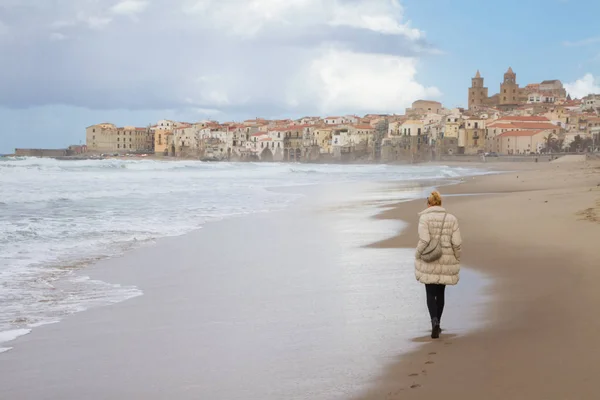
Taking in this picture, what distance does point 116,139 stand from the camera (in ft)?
545

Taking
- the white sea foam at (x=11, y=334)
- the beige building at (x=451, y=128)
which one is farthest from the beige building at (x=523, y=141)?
the white sea foam at (x=11, y=334)

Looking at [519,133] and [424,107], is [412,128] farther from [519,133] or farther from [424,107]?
[424,107]

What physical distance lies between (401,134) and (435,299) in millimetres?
112486

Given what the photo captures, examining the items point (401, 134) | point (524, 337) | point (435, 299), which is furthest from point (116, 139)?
point (524, 337)

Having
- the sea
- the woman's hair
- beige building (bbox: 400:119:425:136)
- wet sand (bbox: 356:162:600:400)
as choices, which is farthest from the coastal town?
the woman's hair

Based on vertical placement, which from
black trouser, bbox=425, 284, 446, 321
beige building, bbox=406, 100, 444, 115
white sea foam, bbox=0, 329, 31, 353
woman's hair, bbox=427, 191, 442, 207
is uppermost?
beige building, bbox=406, 100, 444, 115

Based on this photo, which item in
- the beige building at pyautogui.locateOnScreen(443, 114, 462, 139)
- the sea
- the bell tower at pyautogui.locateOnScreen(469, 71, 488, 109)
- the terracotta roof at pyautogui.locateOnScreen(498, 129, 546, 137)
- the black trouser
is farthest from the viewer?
the bell tower at pyautogui.locateOnScreen(469, 71, 488, 109)

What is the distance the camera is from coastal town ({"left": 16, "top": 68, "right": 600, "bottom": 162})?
103519 mm

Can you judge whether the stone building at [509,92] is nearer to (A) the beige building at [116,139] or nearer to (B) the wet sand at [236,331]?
(A) the beige building at [116,139]

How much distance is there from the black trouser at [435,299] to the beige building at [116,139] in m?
163

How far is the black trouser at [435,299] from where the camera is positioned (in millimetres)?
5535

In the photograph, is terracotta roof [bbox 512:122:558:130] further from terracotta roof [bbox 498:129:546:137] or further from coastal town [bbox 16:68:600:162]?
terracotta roof [bbox 498:129:546:137]

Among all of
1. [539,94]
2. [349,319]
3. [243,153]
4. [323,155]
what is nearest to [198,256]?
[349,319]

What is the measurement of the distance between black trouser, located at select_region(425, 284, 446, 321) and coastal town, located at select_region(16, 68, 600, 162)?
303ft
